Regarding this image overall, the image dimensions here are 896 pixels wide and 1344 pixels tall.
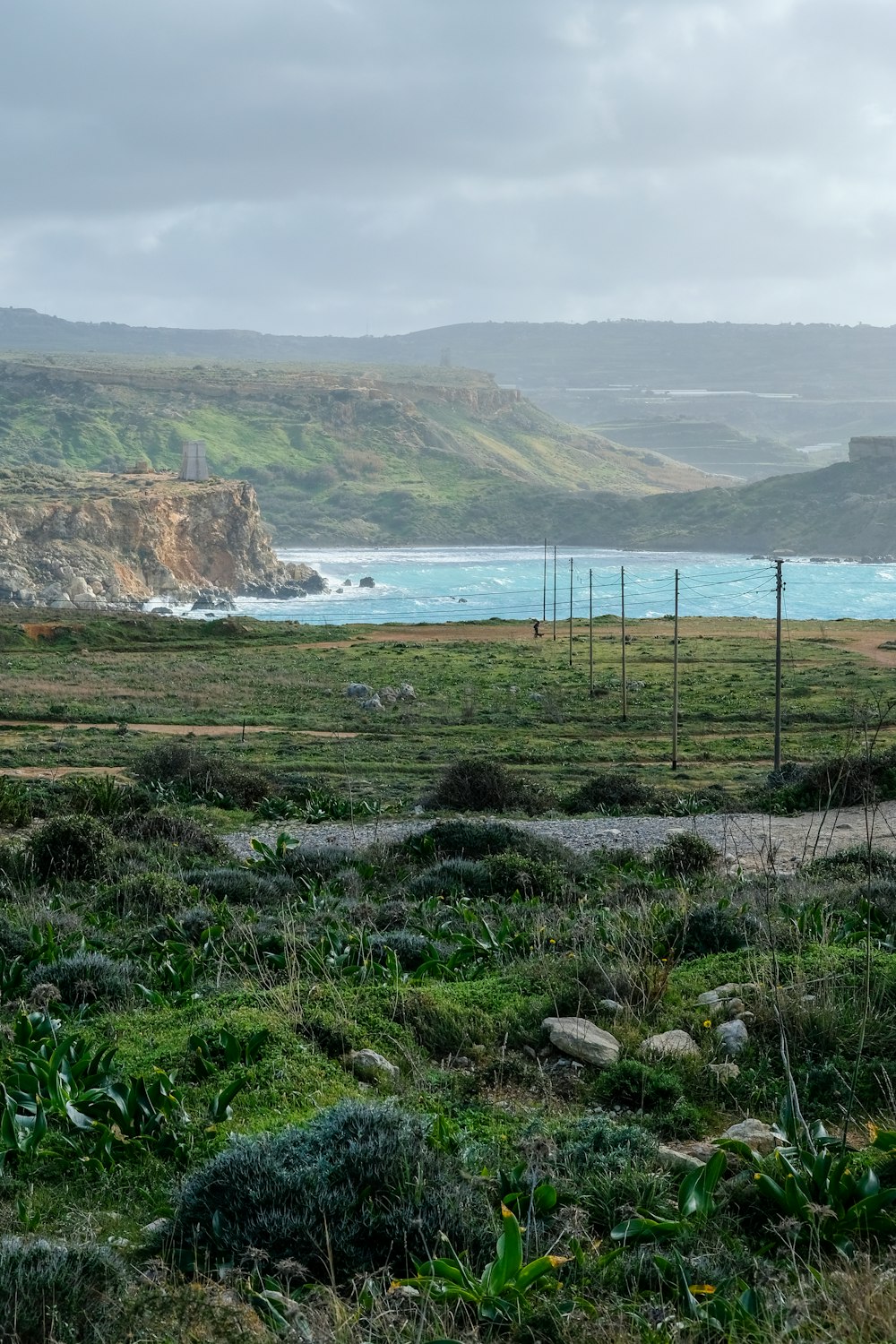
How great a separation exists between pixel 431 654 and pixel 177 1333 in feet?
169

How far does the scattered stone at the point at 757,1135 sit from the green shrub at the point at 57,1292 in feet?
7.56

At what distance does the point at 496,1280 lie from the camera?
3598mm

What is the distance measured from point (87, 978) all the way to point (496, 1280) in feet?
13.7

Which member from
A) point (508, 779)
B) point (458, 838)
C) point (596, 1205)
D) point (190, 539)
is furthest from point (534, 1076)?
point (190, 539)

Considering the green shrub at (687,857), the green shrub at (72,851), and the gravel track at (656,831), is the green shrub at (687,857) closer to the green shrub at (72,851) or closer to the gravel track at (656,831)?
the gravel track at (656,831)

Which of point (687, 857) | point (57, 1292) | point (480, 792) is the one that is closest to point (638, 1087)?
point (57, 1292)

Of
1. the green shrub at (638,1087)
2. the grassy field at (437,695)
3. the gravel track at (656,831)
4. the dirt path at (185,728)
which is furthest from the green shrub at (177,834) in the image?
the dirt path at (185,728)

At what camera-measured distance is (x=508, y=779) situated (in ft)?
67.5

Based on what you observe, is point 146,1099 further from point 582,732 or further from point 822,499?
point 822,499

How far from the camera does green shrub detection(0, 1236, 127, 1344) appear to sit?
133 inches

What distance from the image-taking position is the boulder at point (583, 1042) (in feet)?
19.0

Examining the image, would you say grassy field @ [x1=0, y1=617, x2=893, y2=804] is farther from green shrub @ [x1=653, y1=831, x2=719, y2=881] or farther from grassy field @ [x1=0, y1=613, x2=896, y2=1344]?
grassy field @ [x1=0, y1=613, x2=896, y2=1344]

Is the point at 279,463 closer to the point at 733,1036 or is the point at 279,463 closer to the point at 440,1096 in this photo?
A: the point at 733,1036

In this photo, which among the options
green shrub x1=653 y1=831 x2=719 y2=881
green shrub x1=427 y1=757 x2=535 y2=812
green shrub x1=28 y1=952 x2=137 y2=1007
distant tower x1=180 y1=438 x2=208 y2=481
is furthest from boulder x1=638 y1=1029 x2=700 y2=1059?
distant tower x1=180 y1=438 x2=208 y2=481
